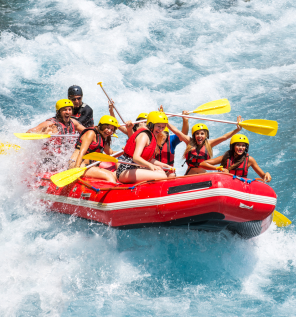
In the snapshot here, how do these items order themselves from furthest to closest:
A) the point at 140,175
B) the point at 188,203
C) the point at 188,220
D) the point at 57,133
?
the point at 57,133 → the point at 140,175 → the point at 188,220 → the point at 188,203

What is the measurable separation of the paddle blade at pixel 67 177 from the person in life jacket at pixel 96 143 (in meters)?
0.13

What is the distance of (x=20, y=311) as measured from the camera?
407 cm

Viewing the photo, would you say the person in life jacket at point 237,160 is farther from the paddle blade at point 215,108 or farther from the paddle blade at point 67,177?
the paddle blade at point 67,177

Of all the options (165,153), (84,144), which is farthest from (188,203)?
(84,144)

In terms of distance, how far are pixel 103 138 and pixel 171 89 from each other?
578 centimetres

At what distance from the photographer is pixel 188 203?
13.1 feet

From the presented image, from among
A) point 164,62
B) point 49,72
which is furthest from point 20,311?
point 164,62

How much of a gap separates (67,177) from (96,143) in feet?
1.95

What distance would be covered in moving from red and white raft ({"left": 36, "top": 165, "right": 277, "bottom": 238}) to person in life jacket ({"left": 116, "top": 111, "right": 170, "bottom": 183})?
0.45 ft

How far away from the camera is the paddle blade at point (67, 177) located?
174 inches

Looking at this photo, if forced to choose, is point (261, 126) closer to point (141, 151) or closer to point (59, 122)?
point (141, 151)

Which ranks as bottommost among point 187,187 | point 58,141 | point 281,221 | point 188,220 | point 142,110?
point 142,110

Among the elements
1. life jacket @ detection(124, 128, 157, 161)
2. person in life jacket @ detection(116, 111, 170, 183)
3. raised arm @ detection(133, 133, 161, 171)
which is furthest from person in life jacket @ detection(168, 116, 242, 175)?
raised arm @ detection(133, 133, 161, 171)

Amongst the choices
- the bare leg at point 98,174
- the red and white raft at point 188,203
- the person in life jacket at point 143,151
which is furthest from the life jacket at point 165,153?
the red and white raft at point 188,203
